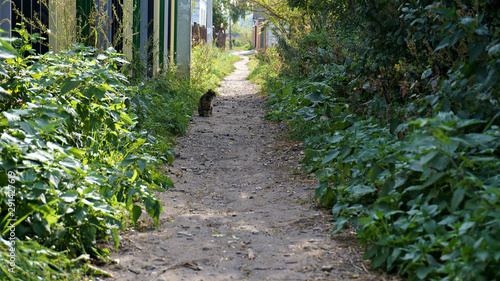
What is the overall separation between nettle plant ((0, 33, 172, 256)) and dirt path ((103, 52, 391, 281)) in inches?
12.1

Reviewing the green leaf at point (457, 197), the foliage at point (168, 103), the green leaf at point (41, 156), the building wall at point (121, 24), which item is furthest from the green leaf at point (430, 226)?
the building wall at point (121, 24)

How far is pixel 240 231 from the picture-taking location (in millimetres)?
3580

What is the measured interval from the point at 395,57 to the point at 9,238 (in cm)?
380

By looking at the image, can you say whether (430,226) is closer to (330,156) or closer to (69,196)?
(330,156)

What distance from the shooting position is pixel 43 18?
5.78 meters

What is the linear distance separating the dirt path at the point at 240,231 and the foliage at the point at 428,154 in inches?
8.7

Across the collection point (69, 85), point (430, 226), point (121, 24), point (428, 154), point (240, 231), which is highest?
point (121, 24)

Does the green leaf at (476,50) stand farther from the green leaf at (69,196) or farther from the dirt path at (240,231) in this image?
the green leaf at (69,196)

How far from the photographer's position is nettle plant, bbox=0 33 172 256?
→ 2.55 m

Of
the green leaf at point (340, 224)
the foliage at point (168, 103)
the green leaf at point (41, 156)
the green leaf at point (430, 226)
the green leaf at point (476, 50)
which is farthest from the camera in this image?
the foliage at point (168, 103)

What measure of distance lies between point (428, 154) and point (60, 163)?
2085 mm

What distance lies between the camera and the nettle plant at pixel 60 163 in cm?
255

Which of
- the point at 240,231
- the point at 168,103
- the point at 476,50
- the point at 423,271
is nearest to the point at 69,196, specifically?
the point at 240,231

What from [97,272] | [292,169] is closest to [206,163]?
[292,169]
